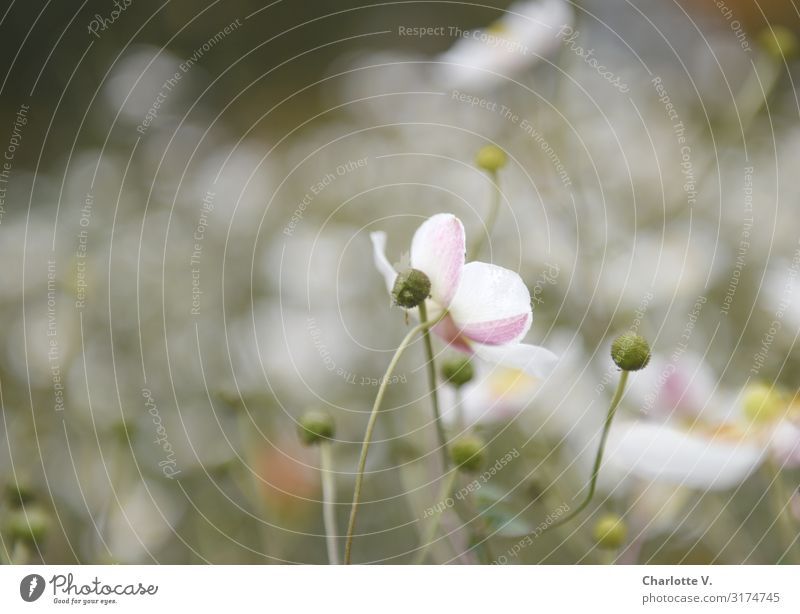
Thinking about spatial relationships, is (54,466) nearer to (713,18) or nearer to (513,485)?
(513,485)

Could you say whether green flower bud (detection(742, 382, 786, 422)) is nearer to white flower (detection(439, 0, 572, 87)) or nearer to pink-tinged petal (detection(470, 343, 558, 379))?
pink-tinged petal (detection(470, 343, 558, 379))

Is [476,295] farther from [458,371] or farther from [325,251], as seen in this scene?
[325,251]

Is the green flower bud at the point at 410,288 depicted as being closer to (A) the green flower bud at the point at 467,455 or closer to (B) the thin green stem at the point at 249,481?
(A) the green flower bud at the point at 467,455

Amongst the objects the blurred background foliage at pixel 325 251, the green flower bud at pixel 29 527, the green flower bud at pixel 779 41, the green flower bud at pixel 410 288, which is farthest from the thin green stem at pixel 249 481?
the green flower bud at pixel 779 41

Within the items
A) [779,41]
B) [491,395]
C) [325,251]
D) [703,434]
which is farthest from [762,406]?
[325,251]

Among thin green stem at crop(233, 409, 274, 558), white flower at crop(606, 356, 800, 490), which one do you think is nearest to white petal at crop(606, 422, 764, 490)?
white flower at crop(606, 356, 800, 490)
